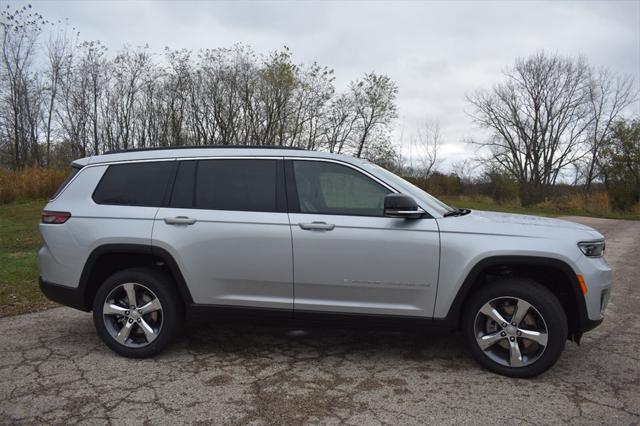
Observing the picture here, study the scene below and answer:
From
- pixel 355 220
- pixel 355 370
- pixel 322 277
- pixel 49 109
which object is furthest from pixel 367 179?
pixel 49 109

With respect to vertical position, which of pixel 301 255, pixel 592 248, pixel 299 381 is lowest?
pixel 299 381

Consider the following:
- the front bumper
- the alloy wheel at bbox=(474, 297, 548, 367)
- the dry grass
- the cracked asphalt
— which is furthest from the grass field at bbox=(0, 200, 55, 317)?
the front bumper

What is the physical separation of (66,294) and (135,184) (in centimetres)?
114

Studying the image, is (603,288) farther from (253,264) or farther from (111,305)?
(111,305)

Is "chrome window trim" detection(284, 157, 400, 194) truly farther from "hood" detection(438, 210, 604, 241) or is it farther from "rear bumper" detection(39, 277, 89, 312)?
"rear bumper" detection(39, 277, 89, 312)

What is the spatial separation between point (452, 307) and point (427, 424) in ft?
3.36

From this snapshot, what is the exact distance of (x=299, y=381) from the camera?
140 inches

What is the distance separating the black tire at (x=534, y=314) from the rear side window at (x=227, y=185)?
1.79m

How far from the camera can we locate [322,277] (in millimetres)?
3785

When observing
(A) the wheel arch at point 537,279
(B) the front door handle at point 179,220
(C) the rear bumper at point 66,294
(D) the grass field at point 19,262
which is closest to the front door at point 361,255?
(A) the wheel arch at point 537,279

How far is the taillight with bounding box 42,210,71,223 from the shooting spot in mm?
4156

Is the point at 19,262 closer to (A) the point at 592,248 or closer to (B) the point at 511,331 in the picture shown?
(B) the point at 511,331

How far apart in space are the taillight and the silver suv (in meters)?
0.01

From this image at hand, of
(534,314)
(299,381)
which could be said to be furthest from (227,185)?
(534,314)
